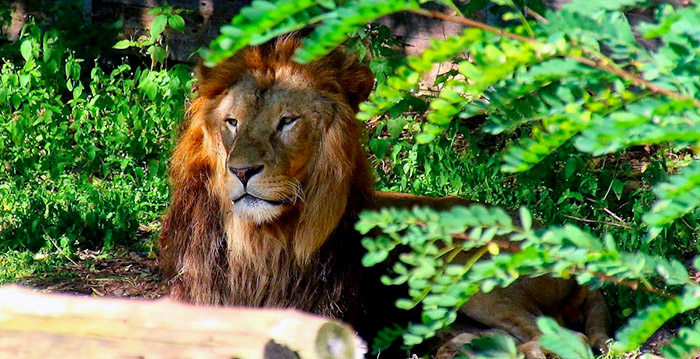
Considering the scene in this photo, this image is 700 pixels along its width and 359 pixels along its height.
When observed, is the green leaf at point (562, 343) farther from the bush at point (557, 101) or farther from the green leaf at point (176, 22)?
the green leaf at point (176, 22)

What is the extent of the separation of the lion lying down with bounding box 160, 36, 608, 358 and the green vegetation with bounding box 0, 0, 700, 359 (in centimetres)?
27

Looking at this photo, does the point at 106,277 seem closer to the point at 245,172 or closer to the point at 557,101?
the point at 245,172

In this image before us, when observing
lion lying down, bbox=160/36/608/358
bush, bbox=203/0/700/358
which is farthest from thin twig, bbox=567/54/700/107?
lion lying down, bbox=160/36/608/358

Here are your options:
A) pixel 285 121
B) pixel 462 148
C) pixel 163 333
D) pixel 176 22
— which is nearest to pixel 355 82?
pixel 285 121

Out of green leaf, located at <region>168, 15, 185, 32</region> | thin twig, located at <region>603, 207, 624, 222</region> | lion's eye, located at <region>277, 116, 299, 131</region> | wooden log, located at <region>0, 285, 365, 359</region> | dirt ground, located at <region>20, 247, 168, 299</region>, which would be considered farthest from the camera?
green leaf, located at <region>168, 15, 185, 32</region>

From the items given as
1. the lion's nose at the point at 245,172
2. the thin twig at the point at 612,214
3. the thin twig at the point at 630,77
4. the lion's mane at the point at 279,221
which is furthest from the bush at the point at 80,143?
the thin twig at the point at 630,77

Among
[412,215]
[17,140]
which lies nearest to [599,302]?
[412,215]

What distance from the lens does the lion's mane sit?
13.9 feet

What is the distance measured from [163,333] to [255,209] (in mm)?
1516

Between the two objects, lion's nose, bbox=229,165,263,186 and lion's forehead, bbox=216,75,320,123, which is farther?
lion's forehead, bbox=216,75,320,123

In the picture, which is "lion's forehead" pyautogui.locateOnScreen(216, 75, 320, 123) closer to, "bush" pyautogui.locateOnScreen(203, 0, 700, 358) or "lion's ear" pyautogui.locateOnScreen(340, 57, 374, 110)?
"lion's ear" pyautogui.locateOnScreen(340, 57, 374, 110)

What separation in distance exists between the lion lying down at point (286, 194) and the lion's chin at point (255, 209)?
0.07m

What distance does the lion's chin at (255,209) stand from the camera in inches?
156

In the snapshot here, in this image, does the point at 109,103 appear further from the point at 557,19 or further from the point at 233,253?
the point at 557,19
